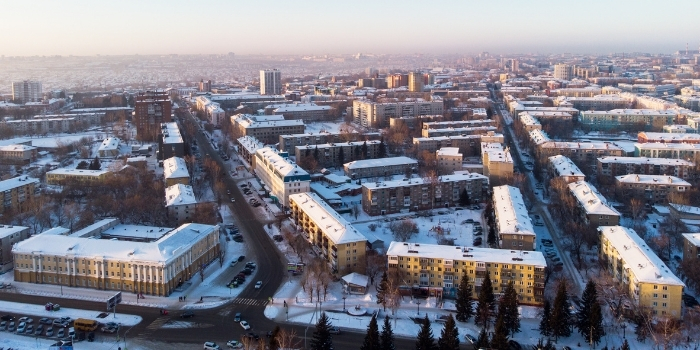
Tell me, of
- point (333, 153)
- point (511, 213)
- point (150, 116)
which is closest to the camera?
point (511, 213)

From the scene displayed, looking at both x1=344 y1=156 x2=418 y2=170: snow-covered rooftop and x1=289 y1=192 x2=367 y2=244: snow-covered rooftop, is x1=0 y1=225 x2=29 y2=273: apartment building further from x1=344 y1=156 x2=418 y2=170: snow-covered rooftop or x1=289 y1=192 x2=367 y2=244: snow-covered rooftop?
→ x1=344 y1=156 x2=418 y2=170: snow-covered rooftop

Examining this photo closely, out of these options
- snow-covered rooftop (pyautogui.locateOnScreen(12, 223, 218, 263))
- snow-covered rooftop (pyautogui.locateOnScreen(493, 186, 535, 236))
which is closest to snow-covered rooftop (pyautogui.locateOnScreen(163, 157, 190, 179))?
snow-covered rooftop (pyautogui.locateOnScreen(12, 223, 218, 263))

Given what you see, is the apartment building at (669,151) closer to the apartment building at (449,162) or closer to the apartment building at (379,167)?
the apartment building at (449,162)


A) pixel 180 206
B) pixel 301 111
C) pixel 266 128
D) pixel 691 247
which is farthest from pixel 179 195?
pixel 301 111

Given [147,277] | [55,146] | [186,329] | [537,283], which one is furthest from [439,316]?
[55,146]

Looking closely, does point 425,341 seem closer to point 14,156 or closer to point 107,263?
point 107,263

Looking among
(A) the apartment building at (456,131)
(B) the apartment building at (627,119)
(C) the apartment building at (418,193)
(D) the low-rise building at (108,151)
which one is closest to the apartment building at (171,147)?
(D) the low-rise building at (108,151)

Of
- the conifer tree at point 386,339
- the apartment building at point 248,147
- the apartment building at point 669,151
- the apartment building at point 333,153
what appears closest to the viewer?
the conifer tree at point 386,339
